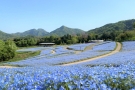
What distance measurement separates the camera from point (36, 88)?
4621 millimetres

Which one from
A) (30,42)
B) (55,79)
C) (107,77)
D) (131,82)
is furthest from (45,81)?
Answer: (30,42)

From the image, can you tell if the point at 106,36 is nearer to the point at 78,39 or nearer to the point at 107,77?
the point at 78,39

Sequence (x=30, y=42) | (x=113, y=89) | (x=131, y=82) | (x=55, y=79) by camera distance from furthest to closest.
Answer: (x=30, y=42)
(x=55, y=79)
(x=131, y=82)
(x=113, y=89)

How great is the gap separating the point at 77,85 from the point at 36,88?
918 mm

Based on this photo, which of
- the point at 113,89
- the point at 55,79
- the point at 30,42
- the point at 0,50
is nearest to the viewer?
the point at 113,89

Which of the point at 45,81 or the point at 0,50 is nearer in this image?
the point at 45,81

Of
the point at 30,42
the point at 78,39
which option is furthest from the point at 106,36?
the point at 30,42

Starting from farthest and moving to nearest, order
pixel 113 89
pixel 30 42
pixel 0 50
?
pixel 30 42 → pixel 0 50 → pixel 113 89

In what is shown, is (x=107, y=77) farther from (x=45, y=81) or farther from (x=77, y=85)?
(x=45, y=81)

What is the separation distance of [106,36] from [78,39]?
654 inches

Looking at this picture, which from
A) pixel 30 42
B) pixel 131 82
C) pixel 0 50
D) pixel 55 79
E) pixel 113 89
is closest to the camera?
pixel 113 89

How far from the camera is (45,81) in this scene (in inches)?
209

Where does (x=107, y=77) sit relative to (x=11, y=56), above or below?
above

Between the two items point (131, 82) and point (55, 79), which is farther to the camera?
point (55, 79)
